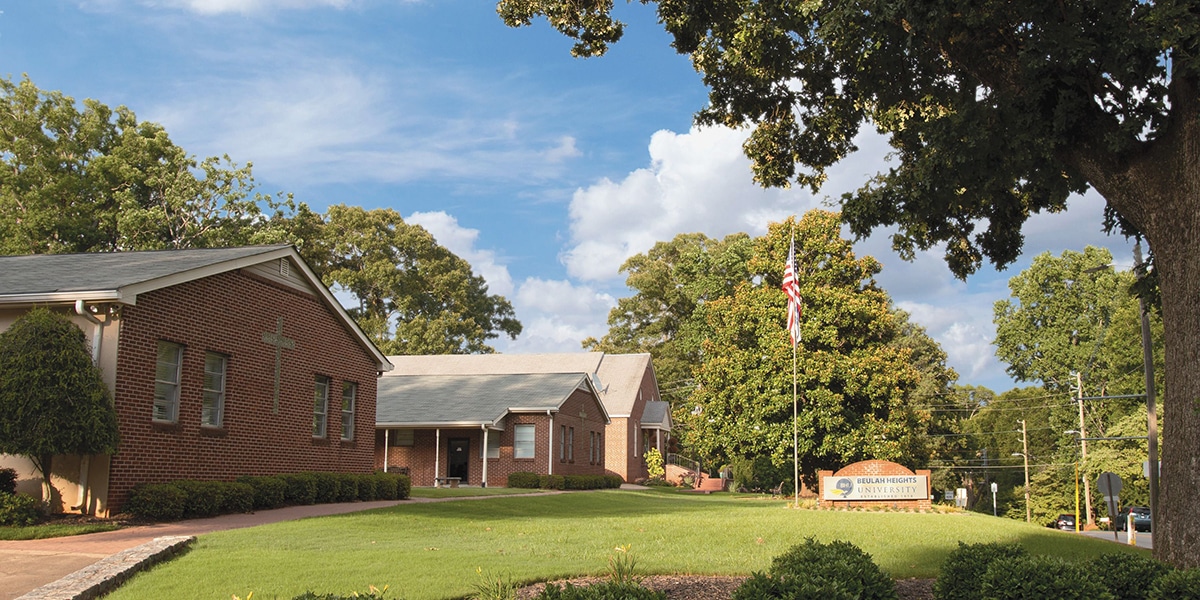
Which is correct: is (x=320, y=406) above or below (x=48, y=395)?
above

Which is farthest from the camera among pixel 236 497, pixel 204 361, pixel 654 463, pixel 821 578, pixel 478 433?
pixel 654 463

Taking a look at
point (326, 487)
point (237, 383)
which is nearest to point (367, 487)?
point (326, 487)

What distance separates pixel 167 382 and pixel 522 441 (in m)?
19.4

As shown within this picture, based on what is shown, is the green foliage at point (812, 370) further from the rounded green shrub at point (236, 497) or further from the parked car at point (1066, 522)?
the parked car at point (1066, 522)

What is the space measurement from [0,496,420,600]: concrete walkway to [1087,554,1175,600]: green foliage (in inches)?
401

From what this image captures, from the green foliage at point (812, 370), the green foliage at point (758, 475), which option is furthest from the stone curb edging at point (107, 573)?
the green foliage at point (758, 475)

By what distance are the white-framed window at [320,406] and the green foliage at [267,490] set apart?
3536mm

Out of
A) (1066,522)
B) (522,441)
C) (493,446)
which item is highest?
(522,441)

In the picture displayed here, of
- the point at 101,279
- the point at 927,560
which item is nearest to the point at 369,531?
the point at 101,279

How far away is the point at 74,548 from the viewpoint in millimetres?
12164

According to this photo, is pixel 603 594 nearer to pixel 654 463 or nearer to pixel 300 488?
pixel 300 488

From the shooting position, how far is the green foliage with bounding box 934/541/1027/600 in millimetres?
8367

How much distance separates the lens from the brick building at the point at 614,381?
46344mm

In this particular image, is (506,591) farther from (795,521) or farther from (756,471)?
(756,471)
